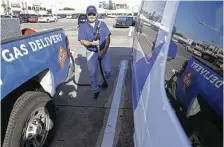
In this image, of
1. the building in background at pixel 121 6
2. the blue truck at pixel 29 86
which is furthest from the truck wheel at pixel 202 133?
the building in background at pixel 121 6

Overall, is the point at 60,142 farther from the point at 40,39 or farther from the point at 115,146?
the point at 40,39

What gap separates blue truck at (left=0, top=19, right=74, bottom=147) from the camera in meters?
2.30

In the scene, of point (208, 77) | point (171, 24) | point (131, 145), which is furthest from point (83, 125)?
point (208, 77)

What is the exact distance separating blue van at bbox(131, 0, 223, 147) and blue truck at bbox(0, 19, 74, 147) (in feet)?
4.20

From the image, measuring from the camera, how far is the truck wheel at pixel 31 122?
7.81 ft

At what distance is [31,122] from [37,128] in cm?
14

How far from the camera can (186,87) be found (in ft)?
4.42

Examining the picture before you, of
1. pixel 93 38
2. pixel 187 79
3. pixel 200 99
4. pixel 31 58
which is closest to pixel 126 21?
pixel 93 38

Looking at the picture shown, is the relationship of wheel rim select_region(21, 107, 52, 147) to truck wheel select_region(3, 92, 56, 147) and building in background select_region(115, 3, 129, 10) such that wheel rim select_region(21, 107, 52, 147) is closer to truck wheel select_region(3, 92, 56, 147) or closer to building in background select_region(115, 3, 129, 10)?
truck wheel select_region(3, 92, 56, 147)

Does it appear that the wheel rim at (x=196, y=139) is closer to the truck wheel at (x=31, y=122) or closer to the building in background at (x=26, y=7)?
the truck wheel at (x=31, y=122)

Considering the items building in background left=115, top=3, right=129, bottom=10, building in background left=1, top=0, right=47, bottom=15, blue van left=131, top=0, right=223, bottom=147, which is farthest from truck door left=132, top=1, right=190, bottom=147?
building in background left=115, top=3, right=129, bottom=10

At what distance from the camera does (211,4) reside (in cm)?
123

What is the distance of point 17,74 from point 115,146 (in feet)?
5.01

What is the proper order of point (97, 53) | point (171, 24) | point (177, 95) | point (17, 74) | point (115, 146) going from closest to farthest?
point (177, 95)
point (171, 24)
point (17, 74)
point (115, 146)
point (97, 53)
